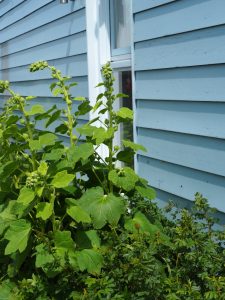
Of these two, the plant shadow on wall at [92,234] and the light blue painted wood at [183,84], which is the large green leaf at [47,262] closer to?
the plant shadow on wall at [92,234]

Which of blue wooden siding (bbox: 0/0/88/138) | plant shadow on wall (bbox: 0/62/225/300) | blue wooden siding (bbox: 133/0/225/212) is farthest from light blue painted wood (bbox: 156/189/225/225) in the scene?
blue wooden siding (bbox: 0/0/88/138)

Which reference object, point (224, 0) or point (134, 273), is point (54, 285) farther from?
point (224, 0)

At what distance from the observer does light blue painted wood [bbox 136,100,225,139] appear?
9.56 feet

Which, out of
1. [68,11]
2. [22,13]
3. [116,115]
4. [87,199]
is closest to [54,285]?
[87,199]

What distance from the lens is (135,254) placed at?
222cm

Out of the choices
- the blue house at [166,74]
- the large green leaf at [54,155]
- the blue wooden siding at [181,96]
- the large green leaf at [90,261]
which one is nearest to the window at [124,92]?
the blue house at [166,74]

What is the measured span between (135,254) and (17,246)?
72 centimetres

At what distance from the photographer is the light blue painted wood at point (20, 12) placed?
577 cm

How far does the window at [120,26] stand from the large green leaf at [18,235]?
1889mm

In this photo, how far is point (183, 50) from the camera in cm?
316

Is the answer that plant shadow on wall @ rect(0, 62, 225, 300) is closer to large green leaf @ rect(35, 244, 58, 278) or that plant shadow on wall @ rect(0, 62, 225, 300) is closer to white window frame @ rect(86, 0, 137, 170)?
large green leaf @ rect(35, 244, 58, 278)

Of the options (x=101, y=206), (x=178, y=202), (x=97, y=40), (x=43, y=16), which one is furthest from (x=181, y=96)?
(x=43, y=16)

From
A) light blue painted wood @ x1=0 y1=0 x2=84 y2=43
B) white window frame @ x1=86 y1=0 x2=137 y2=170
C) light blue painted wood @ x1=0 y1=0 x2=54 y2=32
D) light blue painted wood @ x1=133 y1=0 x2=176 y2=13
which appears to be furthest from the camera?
light blue painted wood @ x1=0 y1=0 x2=54 y2=32

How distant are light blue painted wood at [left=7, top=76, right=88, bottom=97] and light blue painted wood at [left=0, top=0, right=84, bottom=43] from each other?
66cm
